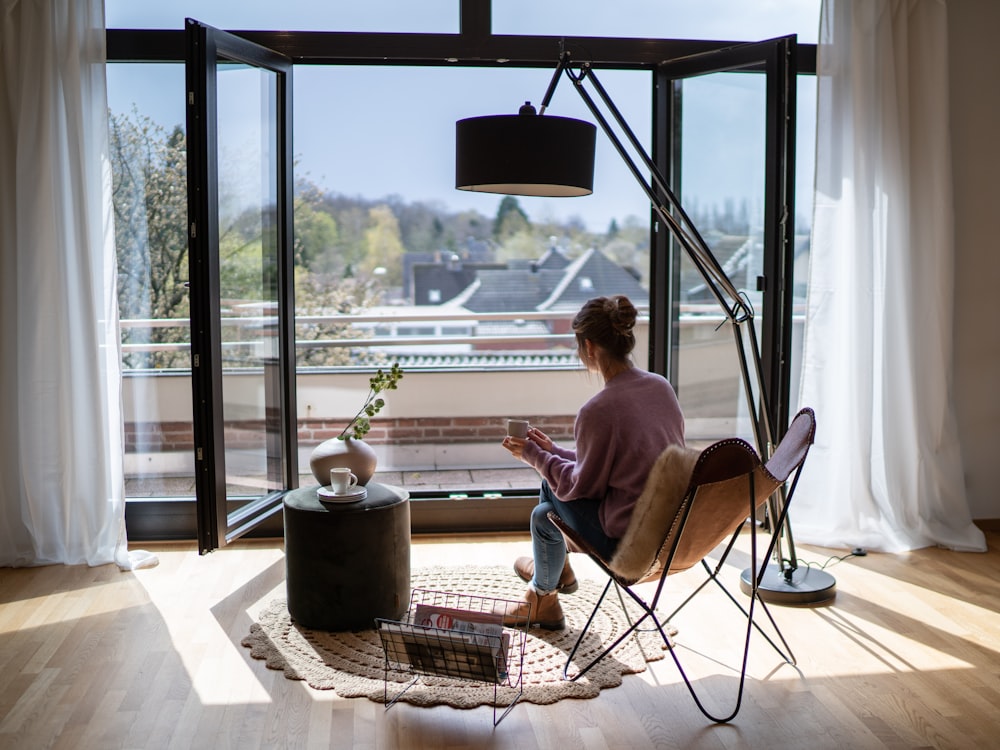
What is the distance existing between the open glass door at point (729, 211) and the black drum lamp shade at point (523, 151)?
145 cm

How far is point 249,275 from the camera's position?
13.6ft

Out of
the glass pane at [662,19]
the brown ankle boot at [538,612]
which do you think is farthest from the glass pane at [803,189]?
the brown ankle boot at [538,612]

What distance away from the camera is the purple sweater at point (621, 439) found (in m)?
2.82

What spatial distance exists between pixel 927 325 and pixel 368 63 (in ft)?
8.73

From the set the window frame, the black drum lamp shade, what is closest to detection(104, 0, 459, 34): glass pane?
the window frame

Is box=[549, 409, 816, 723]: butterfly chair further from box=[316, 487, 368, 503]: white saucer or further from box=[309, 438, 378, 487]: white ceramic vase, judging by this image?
box=[309, 438, 378, 487]: white ceramic vase

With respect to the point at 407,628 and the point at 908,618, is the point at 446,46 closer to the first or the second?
the point at 407,628

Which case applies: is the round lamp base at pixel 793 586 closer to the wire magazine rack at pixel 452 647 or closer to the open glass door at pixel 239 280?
the wire magazine rack at pixel 452 647

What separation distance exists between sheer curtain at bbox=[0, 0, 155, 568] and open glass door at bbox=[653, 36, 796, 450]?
7.80ft

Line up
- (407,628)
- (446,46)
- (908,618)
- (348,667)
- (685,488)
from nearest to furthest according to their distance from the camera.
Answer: (685,488), (407,628), (348,667), (908,618), (446,46)

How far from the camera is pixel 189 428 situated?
4.46 m

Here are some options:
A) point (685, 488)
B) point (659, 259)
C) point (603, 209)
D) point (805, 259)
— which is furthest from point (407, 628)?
point (603, 209)

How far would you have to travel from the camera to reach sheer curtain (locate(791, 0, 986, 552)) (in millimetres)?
4227

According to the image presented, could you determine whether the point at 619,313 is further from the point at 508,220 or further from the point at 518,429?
the point at 508,220
